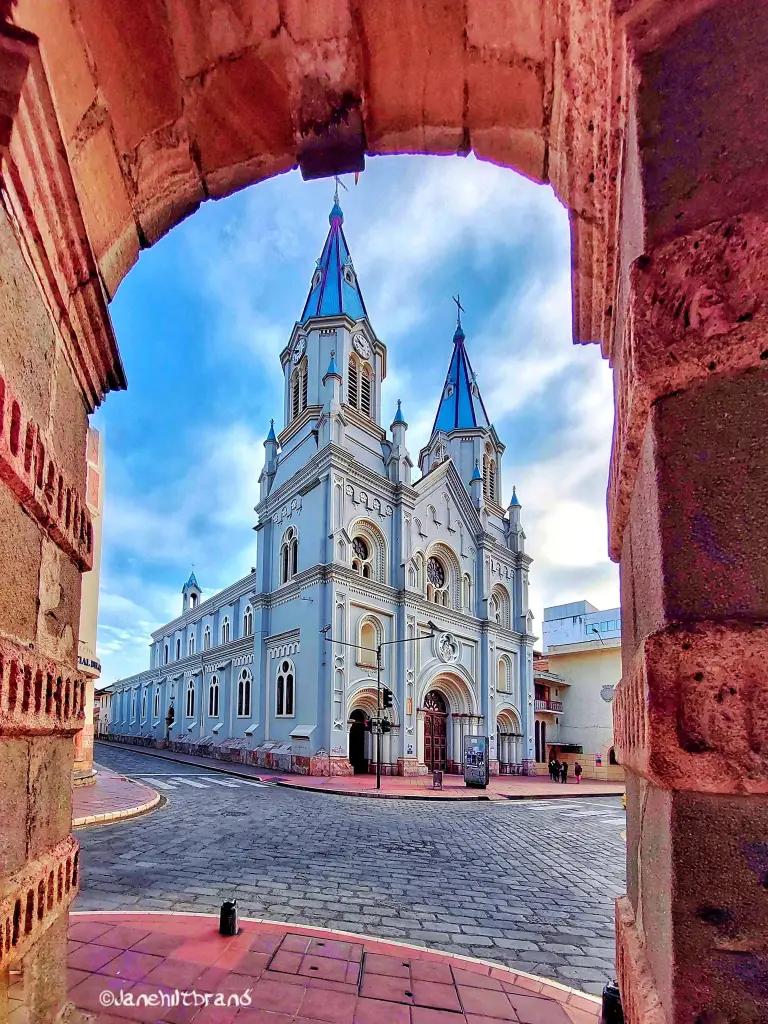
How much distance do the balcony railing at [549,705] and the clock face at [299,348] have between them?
2409 centimetres

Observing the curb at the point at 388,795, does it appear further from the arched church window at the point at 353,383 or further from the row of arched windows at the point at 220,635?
the arched church window at the point at 353,383

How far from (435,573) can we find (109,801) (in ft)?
64.5

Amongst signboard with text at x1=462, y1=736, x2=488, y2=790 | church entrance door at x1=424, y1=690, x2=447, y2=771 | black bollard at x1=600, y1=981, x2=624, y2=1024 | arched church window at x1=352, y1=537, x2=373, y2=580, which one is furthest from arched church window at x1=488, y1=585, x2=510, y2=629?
black bollard at x1=600, y1=981, x2=624, y2=1024

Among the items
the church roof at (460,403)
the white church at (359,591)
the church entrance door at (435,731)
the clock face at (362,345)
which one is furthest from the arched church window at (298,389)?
the church entrance door at (435,731)

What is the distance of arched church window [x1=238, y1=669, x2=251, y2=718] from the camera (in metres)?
28.8

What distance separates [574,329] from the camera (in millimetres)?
2559

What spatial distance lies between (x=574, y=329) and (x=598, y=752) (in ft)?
129

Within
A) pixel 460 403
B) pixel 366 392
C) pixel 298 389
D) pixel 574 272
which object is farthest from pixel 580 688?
pixel 574 272

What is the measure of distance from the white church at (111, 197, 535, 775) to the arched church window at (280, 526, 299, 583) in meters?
0.09

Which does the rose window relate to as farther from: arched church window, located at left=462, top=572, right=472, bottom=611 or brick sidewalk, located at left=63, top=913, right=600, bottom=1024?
brick sidewalk, located at left=63, top=913, right=600, bottom=1024

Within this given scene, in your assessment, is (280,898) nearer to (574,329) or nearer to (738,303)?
(574,329)

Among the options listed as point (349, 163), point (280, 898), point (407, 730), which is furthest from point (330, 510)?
point (349, 163)

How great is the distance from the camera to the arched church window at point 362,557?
25439 millimetres

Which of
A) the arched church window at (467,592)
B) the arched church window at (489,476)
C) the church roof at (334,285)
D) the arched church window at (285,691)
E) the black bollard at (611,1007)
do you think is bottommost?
the arched church window at (285,691)
